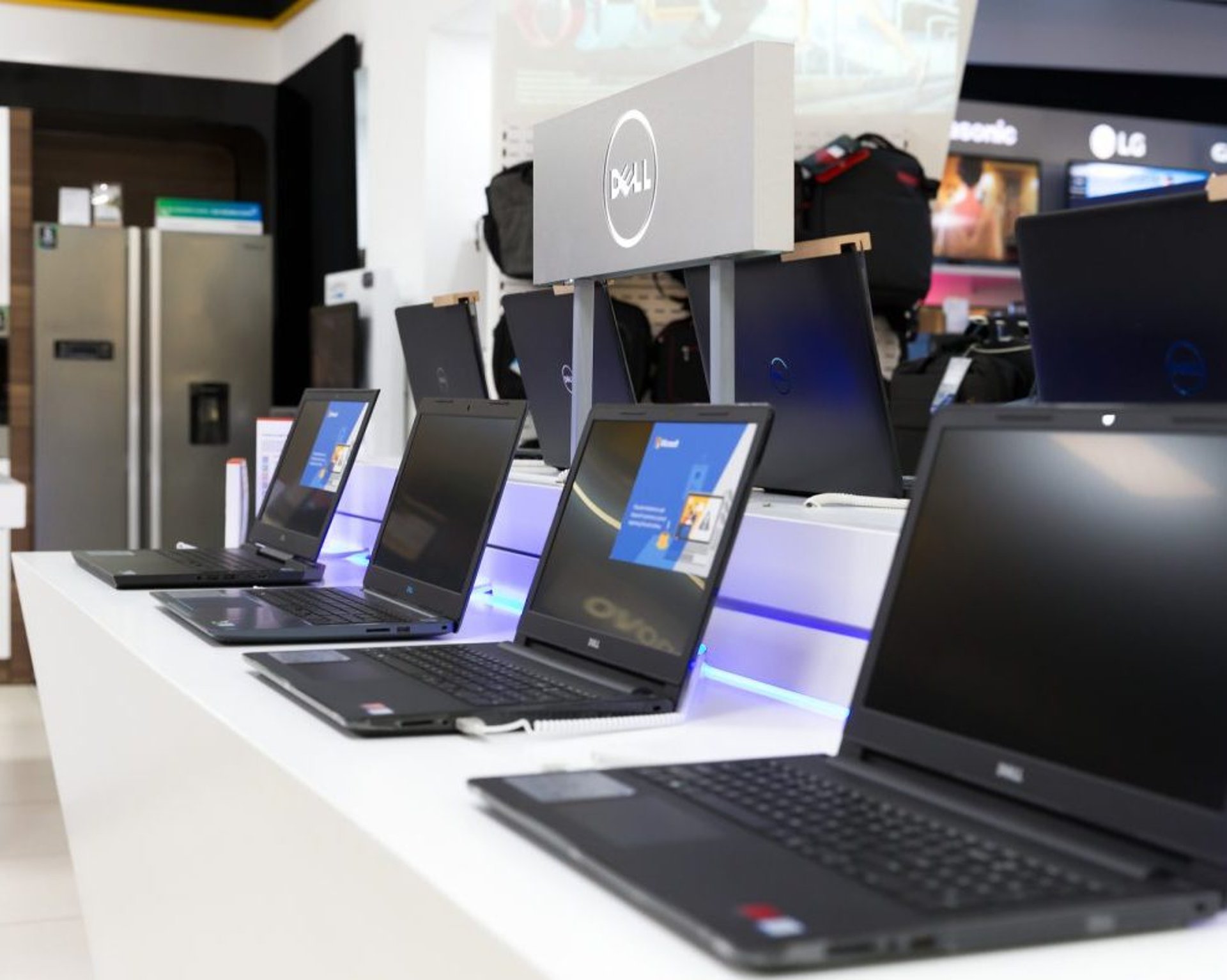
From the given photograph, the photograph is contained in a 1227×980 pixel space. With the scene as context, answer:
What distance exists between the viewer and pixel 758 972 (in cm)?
74

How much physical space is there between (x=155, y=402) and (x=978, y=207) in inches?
163

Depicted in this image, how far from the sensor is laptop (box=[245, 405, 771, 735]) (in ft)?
4.51

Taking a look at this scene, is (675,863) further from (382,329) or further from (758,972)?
(382,329)

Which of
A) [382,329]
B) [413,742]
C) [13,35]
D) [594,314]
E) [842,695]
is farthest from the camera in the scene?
[13,35]

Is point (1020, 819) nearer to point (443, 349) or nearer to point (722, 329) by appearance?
point (722, 329)

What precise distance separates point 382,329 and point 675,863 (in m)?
4.90

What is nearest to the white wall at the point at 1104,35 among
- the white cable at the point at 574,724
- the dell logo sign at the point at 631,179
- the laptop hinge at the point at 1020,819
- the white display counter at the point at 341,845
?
the dell logo sign at the point at 631,179

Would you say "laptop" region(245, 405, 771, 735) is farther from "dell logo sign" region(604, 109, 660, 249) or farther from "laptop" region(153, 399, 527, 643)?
"dell logo sign" region(604, 109, 660, 249)

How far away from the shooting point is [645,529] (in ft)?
5.01

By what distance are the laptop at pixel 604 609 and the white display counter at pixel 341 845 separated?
Answer: 1.4 inches

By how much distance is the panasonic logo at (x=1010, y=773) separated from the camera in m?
1.00

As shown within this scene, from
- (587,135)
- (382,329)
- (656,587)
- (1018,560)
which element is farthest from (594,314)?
(382,329)

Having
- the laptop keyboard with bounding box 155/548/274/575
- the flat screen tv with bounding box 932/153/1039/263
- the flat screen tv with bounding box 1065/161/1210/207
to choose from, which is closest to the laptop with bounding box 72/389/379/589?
the laptop keyboard with bounding box 155/548/274/575

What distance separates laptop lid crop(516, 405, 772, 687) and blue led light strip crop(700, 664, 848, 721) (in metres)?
0.17
